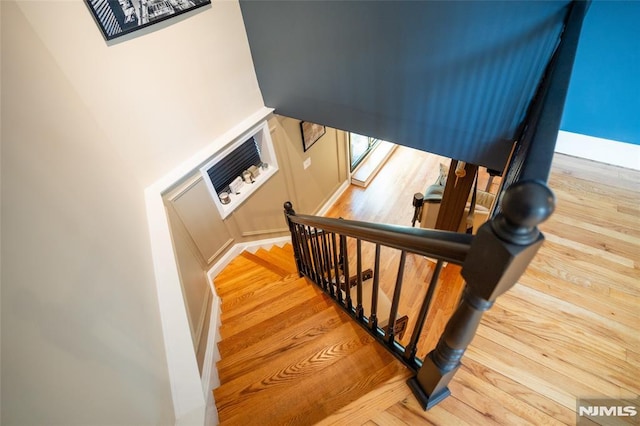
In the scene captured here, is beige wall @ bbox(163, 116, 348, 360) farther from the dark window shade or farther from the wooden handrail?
the wooden handrail

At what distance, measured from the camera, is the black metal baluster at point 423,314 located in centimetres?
79

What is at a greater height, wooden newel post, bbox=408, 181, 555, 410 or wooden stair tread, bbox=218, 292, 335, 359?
wooden newel post, bbox=408, 181, 555, 410

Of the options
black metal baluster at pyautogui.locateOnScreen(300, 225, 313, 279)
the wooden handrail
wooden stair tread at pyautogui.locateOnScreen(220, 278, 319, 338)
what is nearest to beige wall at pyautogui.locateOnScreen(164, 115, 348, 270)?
wooden stair tread at pyautogui.locateOnScreen(220, 278, 319, 338)

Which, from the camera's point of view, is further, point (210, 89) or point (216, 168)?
point (216, 168)

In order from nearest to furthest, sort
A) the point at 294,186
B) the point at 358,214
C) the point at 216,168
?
the point at 216,168
the point at 294,186
the point at 358,214

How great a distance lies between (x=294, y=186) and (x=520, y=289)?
333 centimetres

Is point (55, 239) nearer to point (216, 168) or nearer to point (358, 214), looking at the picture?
point (216, 168)

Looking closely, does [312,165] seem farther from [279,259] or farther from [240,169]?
[279,259]

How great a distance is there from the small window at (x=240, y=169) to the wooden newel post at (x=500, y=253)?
9.21 feet

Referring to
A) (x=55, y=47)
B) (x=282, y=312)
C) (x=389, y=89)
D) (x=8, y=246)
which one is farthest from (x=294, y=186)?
(x=8, y=246)

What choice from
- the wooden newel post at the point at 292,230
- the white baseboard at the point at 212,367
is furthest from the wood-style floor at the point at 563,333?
the wooden newel post at the point at 292,230

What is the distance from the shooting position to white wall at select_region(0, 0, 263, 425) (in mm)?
704

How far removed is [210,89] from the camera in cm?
276

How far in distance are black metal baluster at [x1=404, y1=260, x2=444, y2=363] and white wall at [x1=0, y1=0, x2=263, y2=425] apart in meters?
0.99
